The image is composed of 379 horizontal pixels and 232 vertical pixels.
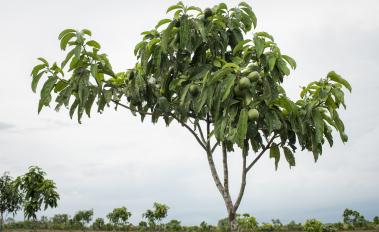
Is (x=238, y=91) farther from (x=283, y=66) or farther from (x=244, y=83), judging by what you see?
(x=283, y=66)

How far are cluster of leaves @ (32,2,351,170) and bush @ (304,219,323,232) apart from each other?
46.7 feet

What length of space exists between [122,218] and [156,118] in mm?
19043

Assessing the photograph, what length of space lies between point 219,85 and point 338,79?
1.23m

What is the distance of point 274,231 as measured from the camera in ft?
65.8

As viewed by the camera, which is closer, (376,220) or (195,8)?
(195,8)

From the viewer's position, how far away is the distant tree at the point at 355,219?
798 inches

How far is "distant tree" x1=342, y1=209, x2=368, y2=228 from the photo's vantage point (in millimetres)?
20266

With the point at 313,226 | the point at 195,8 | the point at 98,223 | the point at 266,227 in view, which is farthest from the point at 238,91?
the point at 98,223

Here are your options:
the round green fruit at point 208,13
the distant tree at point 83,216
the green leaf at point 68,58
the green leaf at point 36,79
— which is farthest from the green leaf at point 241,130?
the distant tree at point 83,216

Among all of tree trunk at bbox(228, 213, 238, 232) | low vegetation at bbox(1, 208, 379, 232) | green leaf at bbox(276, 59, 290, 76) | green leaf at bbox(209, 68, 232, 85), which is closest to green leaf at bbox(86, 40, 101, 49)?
green leaf at bbox(209, 68, 232, 85)

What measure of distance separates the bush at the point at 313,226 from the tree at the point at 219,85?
1422 centimetres

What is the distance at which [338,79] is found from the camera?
4.34 m

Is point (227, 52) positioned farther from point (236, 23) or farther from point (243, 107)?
point (243, 107)

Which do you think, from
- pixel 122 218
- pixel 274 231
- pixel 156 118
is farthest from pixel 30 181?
pixel 156 118
